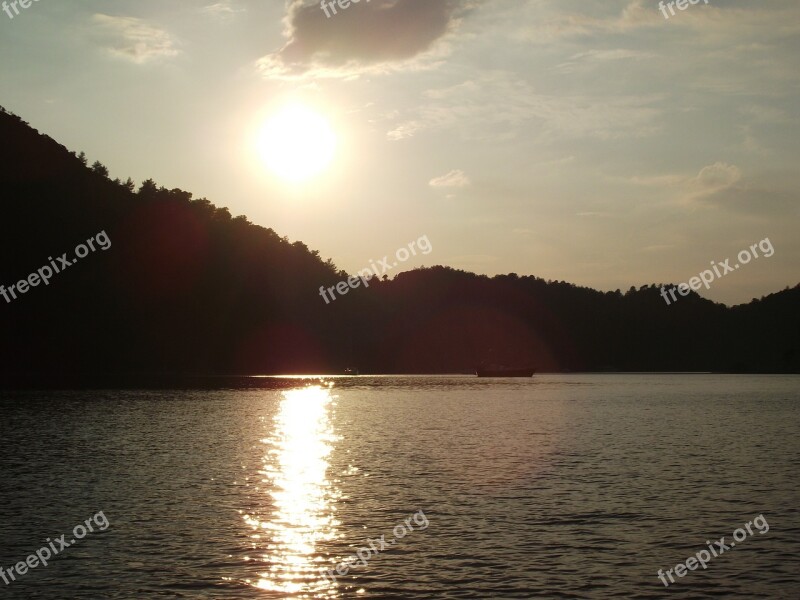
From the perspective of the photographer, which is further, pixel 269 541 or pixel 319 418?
pixel 319 418

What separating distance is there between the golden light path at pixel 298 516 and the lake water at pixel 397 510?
0.44ft

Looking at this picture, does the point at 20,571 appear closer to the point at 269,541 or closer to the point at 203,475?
the point at 269,541

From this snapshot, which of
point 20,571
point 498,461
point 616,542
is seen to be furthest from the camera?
point 498,461

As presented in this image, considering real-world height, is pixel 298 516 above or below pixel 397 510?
above

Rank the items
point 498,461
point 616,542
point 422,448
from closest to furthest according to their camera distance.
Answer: point 616,542, point 498,461, point 422,448

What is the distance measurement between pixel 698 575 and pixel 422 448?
4122 cm

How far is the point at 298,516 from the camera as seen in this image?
39375 mm

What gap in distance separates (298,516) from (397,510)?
15.3ft

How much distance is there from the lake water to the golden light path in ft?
0.44

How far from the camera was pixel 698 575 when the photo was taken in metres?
29.6

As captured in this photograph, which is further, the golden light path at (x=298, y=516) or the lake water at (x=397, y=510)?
the lake water at (x=397, y=510)

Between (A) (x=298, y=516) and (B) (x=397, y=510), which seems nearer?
(A) (x=298, y=516)

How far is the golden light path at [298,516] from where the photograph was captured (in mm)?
28266

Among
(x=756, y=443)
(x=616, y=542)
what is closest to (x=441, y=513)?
(x=616, y=542)
